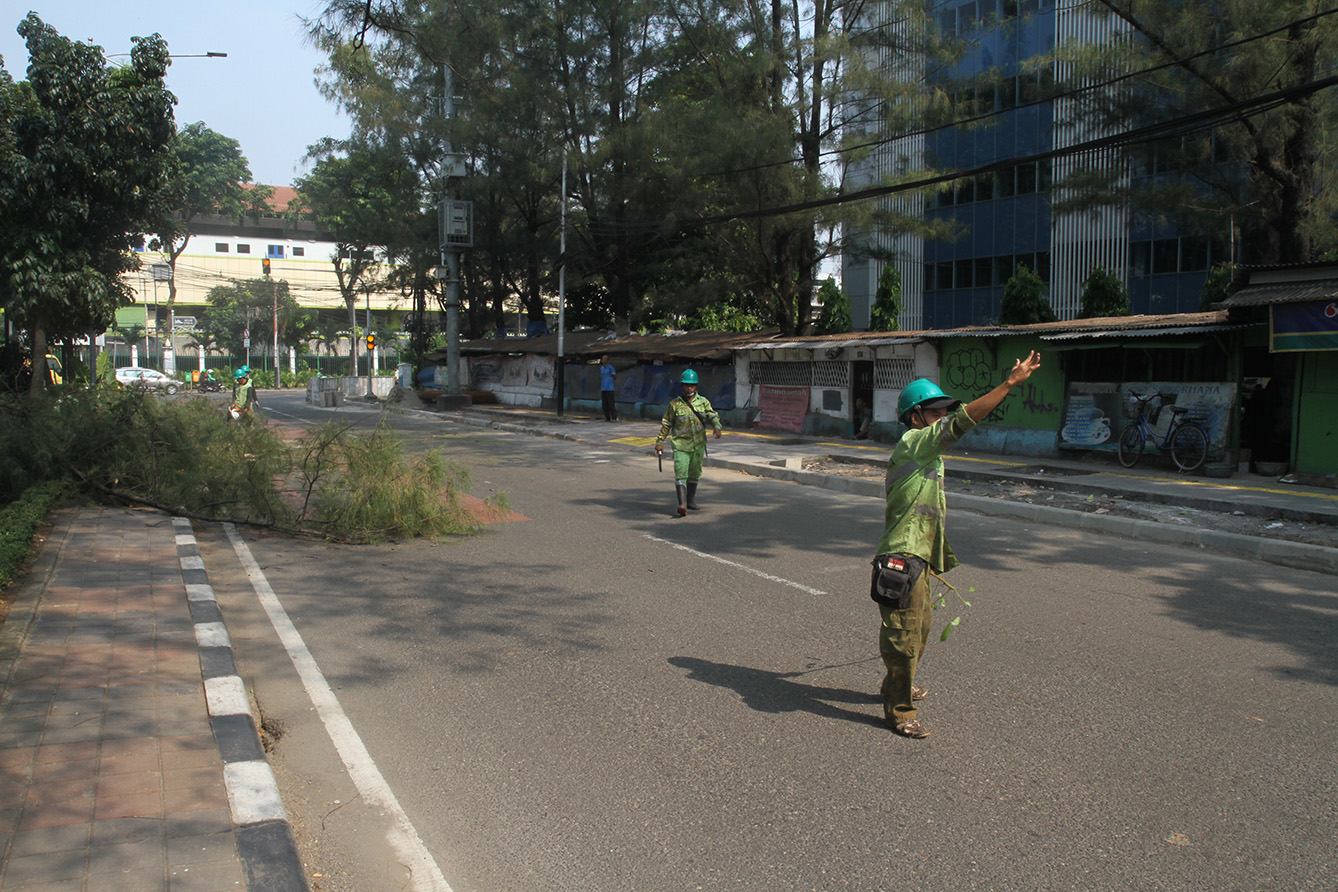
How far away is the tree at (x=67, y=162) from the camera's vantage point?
612 inches

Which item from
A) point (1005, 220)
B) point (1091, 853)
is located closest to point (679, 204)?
point (1005, 220)

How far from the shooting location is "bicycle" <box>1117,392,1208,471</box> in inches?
551

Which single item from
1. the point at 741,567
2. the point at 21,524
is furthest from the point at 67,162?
the point at 741,567

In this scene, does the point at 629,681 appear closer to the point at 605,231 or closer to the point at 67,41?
the point at 67,41

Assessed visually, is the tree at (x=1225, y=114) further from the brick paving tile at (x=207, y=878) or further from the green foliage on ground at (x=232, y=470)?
the brick paving tile at (x=207, y=878)

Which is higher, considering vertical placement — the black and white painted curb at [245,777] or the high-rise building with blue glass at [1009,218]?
the high-rise building with blue glass at [1009,218]

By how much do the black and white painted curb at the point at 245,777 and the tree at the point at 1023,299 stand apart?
22.0 meters

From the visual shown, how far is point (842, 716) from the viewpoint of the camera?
4703 millimetres

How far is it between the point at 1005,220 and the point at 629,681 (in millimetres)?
31250

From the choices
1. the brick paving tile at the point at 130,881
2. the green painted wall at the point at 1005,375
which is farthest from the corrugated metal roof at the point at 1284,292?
the brick paving tile at the point at 130,881

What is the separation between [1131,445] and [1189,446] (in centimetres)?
100

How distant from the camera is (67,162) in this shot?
15.6 m

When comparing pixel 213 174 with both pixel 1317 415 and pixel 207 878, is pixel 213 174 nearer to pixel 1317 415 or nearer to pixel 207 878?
pixel 1317 415

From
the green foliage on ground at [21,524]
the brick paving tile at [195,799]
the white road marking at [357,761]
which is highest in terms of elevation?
the green foliage on ground at [21,524]
